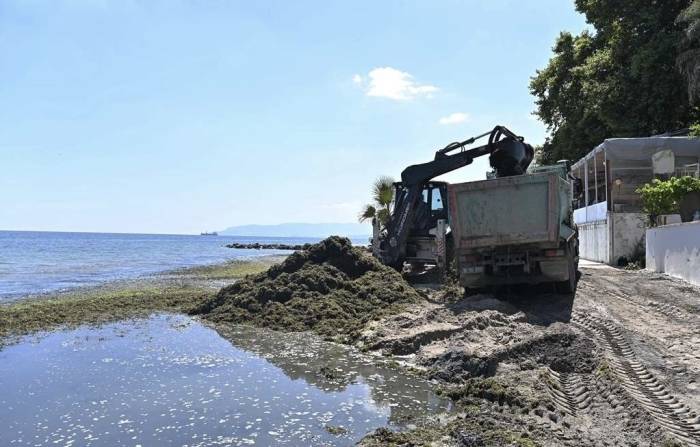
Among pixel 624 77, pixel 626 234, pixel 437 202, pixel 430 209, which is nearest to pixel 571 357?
pixel 430 209

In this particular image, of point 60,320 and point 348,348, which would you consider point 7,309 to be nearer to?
point 60,320

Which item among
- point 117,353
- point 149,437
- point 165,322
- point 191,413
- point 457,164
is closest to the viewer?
point 149,437

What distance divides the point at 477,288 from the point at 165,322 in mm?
7012

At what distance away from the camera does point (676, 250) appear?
618 inches

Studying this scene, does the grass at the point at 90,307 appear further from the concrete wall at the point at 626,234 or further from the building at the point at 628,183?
the building at the point at 628,183

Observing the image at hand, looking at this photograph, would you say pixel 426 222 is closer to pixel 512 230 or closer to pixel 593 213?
pixel 512 230

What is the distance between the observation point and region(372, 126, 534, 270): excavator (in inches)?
656

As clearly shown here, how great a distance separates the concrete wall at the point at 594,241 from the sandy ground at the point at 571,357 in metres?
9.24

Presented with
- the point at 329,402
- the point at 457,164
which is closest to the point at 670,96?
the point at 457,164

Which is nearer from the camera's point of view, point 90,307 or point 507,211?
point 507,211

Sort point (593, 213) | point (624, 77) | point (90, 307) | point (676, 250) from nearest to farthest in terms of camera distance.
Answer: point (90, 307)
point (676, 250)
point (593, 213)
point (624, 77)

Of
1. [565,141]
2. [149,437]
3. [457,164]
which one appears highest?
[565,141]

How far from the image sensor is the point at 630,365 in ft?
24.4

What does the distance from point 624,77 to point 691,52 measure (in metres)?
4.98
